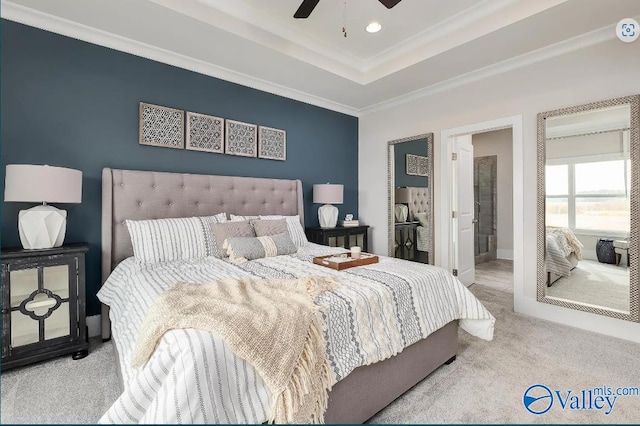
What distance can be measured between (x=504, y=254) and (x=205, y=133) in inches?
221

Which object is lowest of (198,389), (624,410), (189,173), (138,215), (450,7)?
(624,410)

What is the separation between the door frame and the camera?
10.4 feet

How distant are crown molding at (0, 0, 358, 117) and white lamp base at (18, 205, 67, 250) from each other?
153 centimetres

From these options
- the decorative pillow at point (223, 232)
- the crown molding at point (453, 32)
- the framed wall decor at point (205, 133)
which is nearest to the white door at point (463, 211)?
the crown molding at point (453, 32)

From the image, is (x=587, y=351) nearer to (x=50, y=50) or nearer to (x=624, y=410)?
(x=624, y=410)

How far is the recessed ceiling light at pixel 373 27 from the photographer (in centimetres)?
295

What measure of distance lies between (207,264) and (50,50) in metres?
2.25

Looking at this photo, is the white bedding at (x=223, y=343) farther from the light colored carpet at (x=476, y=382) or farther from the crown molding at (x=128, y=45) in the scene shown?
the crown molding at (x=128, y=45)

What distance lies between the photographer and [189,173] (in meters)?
3.18

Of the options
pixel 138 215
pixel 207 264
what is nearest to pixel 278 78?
pixel 138 215

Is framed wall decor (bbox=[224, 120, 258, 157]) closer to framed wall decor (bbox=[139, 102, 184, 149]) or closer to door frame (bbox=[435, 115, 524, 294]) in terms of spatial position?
framed wall decor (bbox=[139, 102, 184, 149])

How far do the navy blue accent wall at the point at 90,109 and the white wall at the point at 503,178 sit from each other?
440cm

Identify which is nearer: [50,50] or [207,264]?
[207,264]

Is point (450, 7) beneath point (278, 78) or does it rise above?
above
